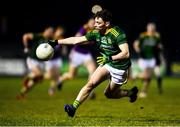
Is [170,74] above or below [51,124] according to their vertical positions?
below

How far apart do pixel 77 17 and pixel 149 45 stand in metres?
27.2

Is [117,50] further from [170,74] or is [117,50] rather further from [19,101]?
[170,74]

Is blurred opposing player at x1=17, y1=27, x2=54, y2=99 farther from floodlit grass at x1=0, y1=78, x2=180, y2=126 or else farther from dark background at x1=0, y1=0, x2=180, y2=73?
dark background at x1=0, y1=0, x2=180, y2=73

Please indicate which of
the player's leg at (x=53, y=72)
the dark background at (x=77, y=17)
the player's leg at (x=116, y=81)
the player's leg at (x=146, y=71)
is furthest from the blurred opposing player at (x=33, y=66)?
the dark background at (x=77, y=17)

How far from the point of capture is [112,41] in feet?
38.2

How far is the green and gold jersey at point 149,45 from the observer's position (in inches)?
832

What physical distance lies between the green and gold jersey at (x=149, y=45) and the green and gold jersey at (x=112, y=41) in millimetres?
9209

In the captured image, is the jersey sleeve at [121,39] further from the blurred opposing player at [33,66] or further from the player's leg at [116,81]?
the blurred opposing player at [33,66]

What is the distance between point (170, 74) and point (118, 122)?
2852 centimetres

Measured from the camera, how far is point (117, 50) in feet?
38.9

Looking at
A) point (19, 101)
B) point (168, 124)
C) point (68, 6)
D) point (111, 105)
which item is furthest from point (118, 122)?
point (68, 6)

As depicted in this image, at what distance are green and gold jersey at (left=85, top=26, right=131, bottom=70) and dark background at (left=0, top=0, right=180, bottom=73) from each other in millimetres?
28405

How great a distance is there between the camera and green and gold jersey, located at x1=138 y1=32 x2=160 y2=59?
21141 mm

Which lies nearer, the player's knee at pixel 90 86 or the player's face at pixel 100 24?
the player's face at pixel 100 24
